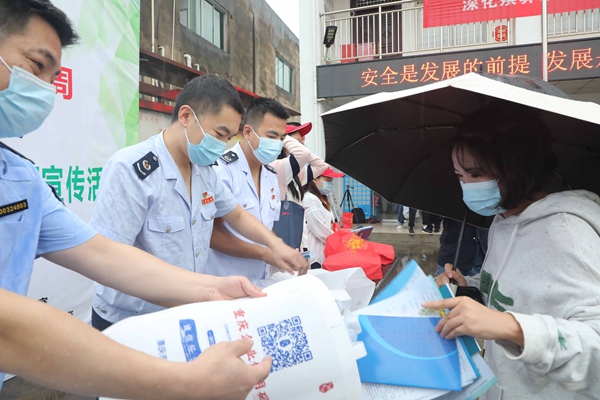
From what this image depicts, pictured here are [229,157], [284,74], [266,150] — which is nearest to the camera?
[229,157]

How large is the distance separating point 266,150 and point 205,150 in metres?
0.79

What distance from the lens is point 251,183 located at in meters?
2.42

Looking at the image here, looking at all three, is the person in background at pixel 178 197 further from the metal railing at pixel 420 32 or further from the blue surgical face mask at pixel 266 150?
the metal railing at pixel 420 32

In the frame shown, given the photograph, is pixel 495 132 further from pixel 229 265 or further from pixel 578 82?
pixel 578 82

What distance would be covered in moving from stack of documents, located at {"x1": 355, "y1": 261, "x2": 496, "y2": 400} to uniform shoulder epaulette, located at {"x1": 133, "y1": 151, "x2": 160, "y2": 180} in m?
0.98

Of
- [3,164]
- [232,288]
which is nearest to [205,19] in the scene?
[3,164]

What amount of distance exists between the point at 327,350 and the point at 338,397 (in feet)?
0.29

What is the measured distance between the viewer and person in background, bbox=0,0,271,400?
2.10ft

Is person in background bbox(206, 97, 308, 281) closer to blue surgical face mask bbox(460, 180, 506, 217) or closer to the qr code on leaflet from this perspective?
blue surgical face mask bbox(460, 180, 506, 217)

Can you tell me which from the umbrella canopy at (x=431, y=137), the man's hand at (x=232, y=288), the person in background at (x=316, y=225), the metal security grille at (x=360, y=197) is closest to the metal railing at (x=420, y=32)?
the metal security grille at (x=360, y=197)

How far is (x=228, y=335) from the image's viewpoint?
0.76m

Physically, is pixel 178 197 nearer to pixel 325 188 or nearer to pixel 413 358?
pixel 413 358

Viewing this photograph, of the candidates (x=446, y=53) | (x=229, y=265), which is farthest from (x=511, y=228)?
(x=446, y=53)

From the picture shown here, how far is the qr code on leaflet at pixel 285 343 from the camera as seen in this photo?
2.46 ft
